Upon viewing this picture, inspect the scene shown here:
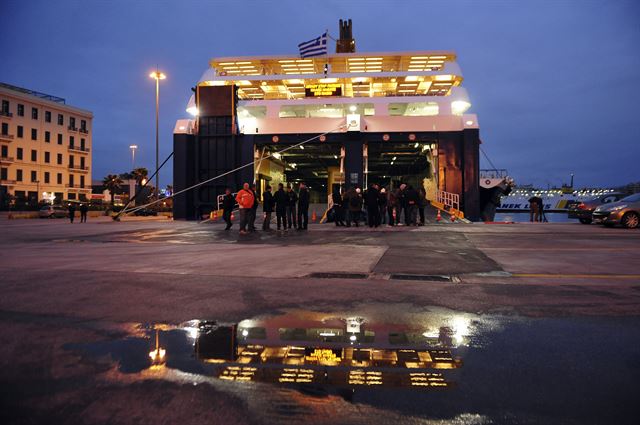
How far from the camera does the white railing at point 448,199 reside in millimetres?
21609

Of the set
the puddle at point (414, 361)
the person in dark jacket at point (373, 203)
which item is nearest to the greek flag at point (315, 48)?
the person in dark jacket at point (373, 203)

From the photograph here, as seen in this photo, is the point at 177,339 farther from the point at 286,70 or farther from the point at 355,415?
the point at 286,70

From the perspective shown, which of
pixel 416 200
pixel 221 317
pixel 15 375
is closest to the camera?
pixel 15 375

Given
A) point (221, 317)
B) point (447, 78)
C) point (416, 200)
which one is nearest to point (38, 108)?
point (447, 78)

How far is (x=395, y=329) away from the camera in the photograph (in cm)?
335

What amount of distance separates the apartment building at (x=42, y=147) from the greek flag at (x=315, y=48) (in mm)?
38916

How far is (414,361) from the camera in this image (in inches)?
105

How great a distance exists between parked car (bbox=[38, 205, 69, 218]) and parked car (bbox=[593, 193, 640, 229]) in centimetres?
3873

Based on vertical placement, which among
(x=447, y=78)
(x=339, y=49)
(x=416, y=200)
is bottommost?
(x=416, y=200)

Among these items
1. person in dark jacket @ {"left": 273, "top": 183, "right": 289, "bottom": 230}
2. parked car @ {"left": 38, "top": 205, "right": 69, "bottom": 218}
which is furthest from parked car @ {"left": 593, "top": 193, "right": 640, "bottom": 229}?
parked car @ {"left": 38, "top": 205, "right": 69, "bottom": 218}

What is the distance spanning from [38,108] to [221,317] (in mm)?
66070

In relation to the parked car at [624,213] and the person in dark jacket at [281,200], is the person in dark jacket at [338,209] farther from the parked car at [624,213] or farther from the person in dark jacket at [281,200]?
the parked car at [624,213]

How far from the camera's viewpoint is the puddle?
2109 millimetres

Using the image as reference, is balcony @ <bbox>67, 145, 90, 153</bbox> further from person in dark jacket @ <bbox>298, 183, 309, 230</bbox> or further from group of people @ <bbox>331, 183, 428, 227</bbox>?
person in dark jacket @ <bbox>298, 183, 309, 230</bbox>
